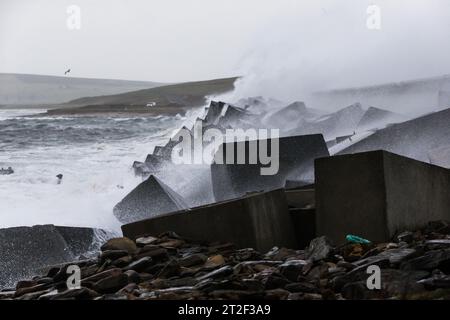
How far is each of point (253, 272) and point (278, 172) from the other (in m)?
3.45

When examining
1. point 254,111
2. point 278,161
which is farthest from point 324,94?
point 278,161

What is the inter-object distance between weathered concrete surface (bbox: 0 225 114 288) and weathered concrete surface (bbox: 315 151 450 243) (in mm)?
2329

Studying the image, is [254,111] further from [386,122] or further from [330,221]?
[330,221]

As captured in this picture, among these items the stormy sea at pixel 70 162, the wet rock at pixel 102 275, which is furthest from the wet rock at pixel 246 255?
the stormy sea at pixel 70 162

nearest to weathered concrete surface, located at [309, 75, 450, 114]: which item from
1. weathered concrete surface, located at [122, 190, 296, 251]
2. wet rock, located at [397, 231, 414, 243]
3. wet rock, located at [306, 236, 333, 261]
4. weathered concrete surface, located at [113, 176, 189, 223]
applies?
weathered concrete surface, located at [113, 176, 189, 223]

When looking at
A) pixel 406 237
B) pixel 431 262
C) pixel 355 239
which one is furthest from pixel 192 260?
pixel 431 262

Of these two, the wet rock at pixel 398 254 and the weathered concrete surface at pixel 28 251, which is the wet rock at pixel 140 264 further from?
the weathered concrete surface at pixel 28 251

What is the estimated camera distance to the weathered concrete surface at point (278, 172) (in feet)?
22.8

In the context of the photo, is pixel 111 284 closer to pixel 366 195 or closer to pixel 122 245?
pixel 122 245

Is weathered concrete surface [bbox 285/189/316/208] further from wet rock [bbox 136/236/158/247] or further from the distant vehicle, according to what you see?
the distant vehicle

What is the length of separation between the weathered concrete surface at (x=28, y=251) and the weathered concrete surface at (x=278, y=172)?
1566mm

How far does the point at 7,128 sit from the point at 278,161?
13.4 metres

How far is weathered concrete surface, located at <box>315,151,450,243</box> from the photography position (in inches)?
172
